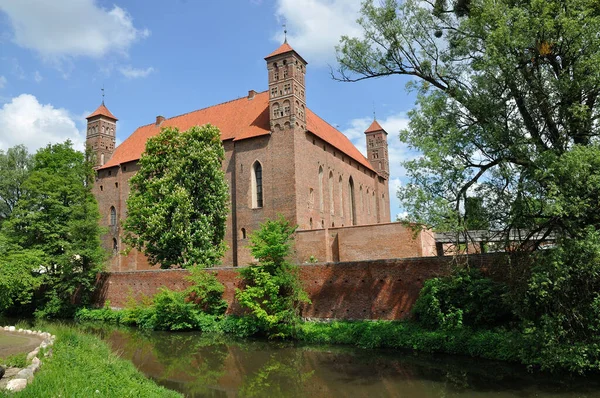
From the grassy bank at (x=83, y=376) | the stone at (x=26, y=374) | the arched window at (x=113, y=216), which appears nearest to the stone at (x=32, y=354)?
the grassy bank at (x=83, y=376)

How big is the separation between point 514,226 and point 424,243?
13.4 meters

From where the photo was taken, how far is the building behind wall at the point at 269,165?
27.6 meters

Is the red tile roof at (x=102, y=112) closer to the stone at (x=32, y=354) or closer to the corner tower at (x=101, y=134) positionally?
the corner tower at (x=101, y=134)

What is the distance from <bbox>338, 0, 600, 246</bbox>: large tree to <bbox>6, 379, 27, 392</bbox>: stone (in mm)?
8781

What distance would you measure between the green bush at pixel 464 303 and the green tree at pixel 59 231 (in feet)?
62.9

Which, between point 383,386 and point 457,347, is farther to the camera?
point 457,347

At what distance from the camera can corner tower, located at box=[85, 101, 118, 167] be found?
37812mm

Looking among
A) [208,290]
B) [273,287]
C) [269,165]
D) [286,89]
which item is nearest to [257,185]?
[269,165]

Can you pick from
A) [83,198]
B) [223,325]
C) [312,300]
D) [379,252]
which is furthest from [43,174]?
[379,252]

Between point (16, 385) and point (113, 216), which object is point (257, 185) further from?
point (16, 385)

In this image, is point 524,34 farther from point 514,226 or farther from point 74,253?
point 74,253

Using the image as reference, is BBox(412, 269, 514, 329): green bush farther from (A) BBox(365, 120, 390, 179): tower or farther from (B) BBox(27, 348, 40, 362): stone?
(A) BBox(365, 120, 390, 179): tower

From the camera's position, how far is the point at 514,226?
440 inches

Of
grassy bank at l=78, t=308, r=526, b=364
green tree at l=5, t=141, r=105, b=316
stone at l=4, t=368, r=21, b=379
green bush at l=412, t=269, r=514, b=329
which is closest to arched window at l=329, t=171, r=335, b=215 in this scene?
grassy bank at l=78, t=308, r=526, b=364
